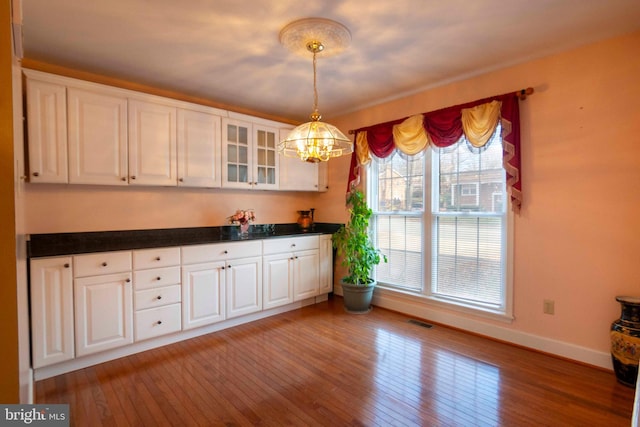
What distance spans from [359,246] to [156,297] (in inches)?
86.2

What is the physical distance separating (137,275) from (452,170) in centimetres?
317

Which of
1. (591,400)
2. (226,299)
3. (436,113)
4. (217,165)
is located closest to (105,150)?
(217,165)

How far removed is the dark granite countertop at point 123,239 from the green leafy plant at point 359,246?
1103mm

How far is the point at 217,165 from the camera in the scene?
3471 millimetres

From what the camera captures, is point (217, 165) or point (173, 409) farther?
point (217, 165)

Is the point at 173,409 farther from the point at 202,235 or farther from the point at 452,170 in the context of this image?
the point at 452,170

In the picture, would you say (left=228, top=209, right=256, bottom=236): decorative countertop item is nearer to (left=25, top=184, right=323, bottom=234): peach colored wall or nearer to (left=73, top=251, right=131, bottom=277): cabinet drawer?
(left=25, top=184, right=323, bottom=234): peach colored wall

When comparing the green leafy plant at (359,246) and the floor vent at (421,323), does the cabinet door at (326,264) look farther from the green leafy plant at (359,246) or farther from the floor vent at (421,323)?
the floor vent at (421,323)

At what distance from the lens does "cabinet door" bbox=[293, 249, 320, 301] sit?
152 inches

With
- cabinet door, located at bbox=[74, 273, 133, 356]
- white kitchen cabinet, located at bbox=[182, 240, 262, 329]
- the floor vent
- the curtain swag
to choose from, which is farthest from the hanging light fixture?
the floor vent

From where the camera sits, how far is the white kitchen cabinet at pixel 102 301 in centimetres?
243

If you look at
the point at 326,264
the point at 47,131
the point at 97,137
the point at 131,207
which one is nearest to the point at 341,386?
the point at 326,264

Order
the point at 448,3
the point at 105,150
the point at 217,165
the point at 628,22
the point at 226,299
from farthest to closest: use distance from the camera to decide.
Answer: the point at 217,165, the point at 226,299, the point at 105,150, the point at 628,22, the point at 448,3

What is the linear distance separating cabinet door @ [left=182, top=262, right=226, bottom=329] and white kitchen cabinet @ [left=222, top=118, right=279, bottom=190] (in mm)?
990
